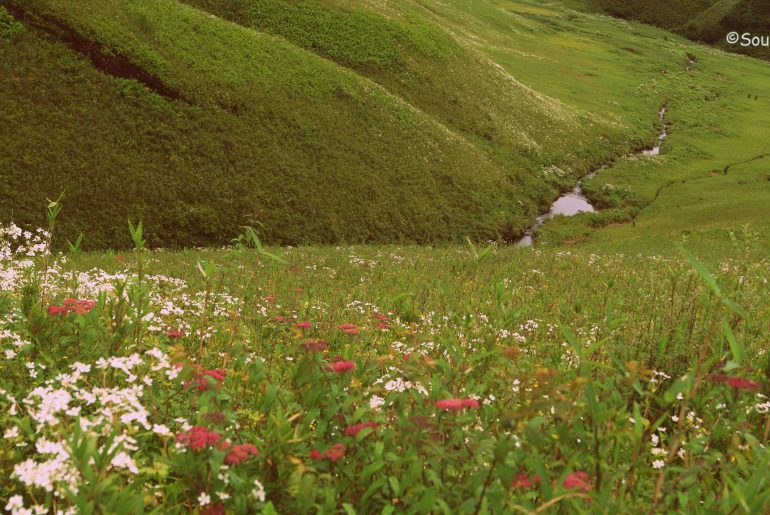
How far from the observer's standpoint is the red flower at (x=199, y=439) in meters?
3.22

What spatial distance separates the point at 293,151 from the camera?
37312mm

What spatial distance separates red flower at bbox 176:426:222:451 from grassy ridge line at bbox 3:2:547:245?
25897 millimetres

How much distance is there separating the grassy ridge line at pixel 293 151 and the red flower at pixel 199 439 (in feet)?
85.0

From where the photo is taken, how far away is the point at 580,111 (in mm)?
74250

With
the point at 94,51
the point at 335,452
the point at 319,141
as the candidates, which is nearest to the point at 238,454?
the point at 335,452

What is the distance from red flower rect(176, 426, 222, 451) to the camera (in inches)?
127

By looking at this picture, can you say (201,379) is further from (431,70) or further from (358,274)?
(431,70)

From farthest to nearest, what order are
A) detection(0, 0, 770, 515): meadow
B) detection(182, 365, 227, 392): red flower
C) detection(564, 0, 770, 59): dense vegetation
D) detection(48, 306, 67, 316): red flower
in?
detection(564, 0, 770, 59): dense vegetation, detection(48, 306, 67, 316): red flower, detection(182, 365, 227, 392): red flower, detection(0, 0, 770, 515): meadow

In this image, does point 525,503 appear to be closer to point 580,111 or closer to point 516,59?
point 580,111

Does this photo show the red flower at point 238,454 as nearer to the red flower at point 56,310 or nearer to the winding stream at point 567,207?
the red flower at point 56,310

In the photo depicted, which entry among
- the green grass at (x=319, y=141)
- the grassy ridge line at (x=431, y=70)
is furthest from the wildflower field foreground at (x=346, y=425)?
the grassy ridge line at (x=431, y=70)

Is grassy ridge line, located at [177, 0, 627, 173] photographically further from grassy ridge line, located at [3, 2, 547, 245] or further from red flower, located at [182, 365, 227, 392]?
red flower, located at [182, 365, 227, 392]

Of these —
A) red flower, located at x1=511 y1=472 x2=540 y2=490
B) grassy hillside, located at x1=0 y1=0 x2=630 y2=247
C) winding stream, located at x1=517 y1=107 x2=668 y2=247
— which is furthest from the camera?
winding stream, located at x1=517 y1=107 x2=668 y2=247

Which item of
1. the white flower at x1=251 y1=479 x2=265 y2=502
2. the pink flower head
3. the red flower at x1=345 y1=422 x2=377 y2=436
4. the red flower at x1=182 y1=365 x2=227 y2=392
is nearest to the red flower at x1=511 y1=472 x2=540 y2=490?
the red flower at x1=345 y1=422 x2=377 y2=436
